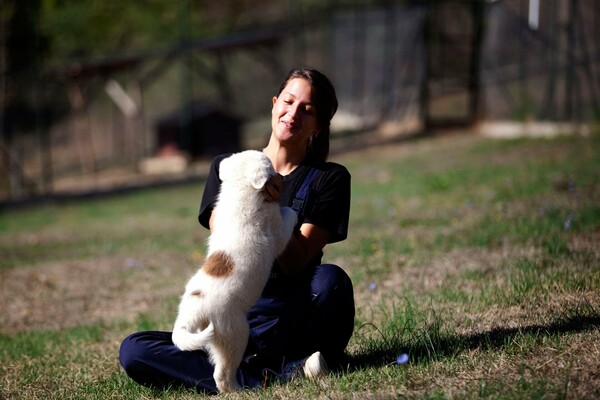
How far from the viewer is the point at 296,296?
Result: 12.5 feet

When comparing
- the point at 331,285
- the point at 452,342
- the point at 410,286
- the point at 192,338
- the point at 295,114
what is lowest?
the point at 410,286

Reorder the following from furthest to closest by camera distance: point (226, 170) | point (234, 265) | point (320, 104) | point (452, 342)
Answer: point (320, 104)
point (452, 342)
point (226, 170)
point (234, 265)

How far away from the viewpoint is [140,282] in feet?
24.3

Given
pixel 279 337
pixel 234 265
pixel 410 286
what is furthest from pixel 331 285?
pixel 410 286

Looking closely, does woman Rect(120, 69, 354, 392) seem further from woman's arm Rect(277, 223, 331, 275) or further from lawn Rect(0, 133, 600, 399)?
lawn Rect(0, 133, 600, 399)

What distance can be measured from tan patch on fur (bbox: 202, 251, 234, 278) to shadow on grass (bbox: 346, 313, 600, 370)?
2.50 ft

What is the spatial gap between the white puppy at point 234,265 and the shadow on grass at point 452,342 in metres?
0.61

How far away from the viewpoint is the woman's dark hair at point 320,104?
3.89m

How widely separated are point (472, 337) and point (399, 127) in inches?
613

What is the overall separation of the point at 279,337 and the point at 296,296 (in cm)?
21

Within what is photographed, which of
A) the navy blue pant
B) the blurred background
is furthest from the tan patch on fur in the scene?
the blurred background

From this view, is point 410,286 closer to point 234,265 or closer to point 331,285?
point 331,285

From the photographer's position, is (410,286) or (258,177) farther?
(410,286)

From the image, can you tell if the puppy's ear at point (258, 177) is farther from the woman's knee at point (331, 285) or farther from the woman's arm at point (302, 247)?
the woman's knee at point (331, 285)
